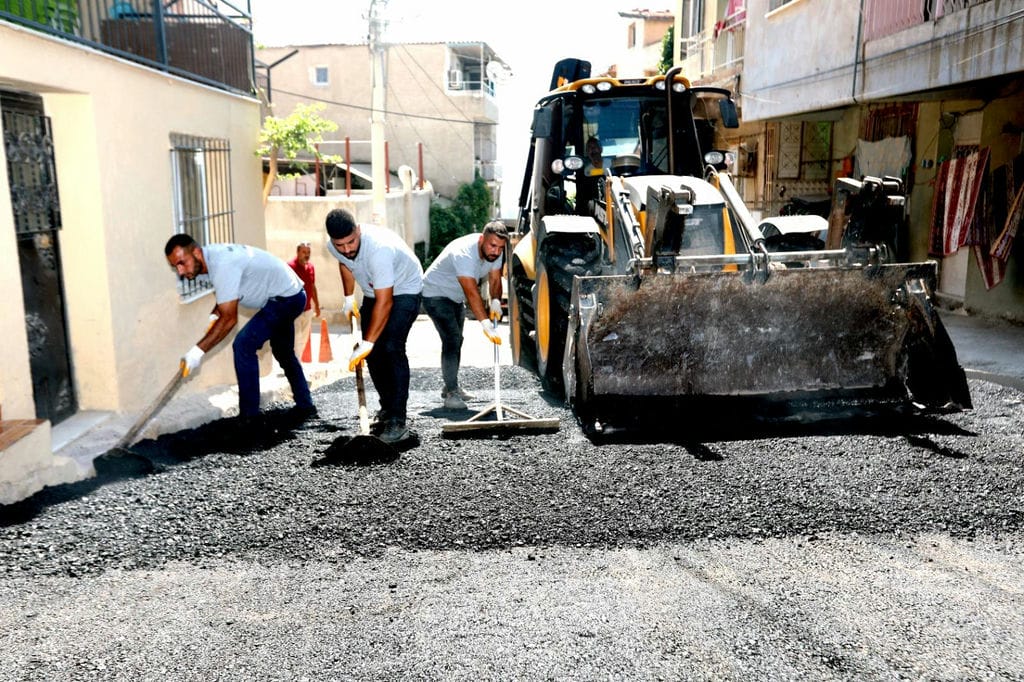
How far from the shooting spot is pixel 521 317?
7.60m

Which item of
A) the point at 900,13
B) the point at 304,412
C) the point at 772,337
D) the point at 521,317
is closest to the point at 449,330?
the point at 521,317

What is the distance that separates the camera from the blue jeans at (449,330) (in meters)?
6.61

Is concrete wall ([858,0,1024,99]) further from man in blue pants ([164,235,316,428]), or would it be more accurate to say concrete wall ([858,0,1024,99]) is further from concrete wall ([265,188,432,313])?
concrete wall ([265,188,432,313])

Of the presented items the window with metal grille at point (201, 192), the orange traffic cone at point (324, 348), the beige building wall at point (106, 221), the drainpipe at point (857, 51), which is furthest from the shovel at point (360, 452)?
the drainpipe at point (857, 51)

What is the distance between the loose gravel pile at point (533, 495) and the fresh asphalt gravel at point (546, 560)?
0.05ft

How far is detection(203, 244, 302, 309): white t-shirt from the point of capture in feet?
17.7

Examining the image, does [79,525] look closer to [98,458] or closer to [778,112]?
[98,458]

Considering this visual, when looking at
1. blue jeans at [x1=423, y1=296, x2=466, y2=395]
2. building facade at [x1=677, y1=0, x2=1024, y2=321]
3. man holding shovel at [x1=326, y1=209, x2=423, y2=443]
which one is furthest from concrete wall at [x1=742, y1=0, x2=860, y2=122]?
man holding shovel at [x1=326, y1=209, x2=423, y2=443]

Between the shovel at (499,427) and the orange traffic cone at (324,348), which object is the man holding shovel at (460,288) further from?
the orange traffic cone at (324,348)

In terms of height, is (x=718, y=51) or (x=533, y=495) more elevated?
(x=718, y=51)

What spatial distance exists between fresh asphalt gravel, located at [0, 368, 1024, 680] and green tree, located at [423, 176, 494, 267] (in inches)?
784

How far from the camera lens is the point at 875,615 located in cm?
305

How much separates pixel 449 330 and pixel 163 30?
11.5 feet

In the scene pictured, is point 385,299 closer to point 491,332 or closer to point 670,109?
point 491,332
